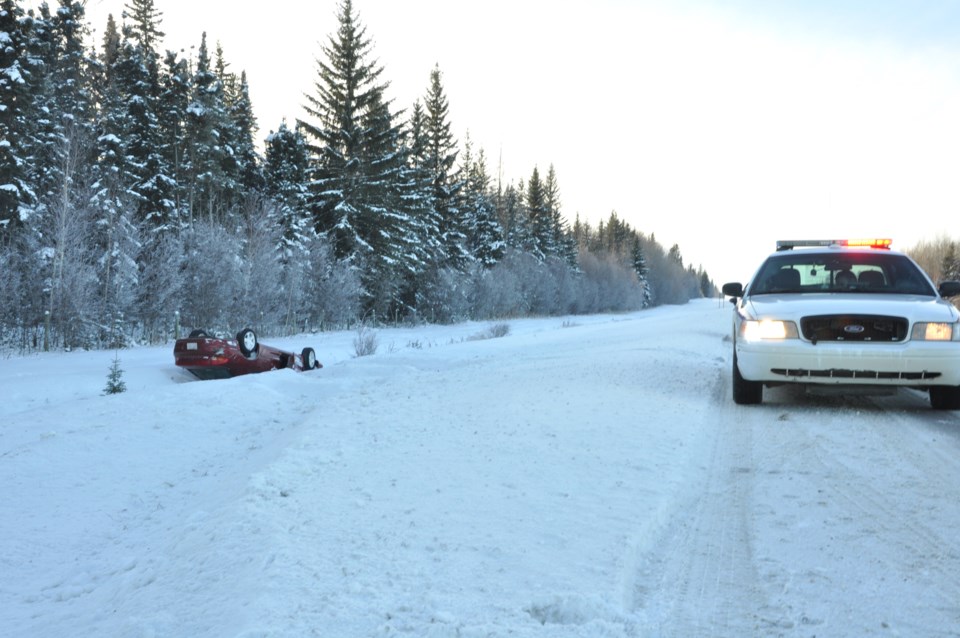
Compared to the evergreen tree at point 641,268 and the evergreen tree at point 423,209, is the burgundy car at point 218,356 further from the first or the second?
the evergreen tree at point 641,268

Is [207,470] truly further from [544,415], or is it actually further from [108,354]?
[108,354]

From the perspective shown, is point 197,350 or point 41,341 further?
point 41,341

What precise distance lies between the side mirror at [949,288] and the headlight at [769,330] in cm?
225

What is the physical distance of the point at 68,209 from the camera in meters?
20.1

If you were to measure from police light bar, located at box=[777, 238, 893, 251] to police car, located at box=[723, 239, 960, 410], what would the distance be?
2.48 feet

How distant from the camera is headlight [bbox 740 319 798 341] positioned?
21.6 feet

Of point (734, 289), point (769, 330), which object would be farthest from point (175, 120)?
point (769, 330)

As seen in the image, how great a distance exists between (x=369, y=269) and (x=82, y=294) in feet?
53.1

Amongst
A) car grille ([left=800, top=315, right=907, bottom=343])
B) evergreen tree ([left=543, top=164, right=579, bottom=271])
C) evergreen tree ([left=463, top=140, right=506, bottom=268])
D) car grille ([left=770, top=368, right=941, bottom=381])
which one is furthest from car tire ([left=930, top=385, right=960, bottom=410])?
evergreen tree ([left=543, top=164, right=579, bottom=271])

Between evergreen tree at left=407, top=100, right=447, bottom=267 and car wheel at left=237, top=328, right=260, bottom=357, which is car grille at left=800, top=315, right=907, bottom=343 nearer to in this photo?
car wheel at left=237, top=328, right=260, bottom=357

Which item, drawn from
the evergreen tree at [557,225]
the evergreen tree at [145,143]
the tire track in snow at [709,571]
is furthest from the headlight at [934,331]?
the evergreen tree at [557,225]

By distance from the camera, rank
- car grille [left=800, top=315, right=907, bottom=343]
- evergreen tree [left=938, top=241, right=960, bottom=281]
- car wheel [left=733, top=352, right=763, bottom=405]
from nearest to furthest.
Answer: car grille [left=800, top=315, right=907, bottom=343]
car wheel [left=733, top=352, right=763, bottom=405]
evergreen tree [left=938, top=241, right=960, bottom=281]

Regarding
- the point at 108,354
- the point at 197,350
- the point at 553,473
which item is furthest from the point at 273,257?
the point at 553,473

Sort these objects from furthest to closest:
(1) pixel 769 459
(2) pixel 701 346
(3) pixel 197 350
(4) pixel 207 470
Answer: (2) pixel 701 346 < (3) pixel 197 350 < (4) pixel 207 470 < (1) pixel 769 459
